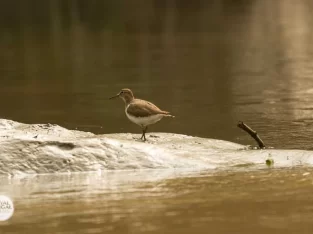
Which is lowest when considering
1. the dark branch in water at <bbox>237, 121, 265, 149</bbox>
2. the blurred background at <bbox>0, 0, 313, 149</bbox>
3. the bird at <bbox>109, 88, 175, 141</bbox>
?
the dark branch in water at <bbox>237, 121, 265, 149</bbox>

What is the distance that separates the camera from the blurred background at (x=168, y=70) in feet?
44.7

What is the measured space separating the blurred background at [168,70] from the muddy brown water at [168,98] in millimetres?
37

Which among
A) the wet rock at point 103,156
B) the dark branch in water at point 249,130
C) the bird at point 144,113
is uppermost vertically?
the bird at point 144,113

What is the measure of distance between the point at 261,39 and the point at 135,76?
36.4 feet

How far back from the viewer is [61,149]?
8.51m

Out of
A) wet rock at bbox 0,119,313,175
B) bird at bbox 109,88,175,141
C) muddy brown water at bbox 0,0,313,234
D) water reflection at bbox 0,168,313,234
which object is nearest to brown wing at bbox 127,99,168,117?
bird at bbox 109,88,175,141

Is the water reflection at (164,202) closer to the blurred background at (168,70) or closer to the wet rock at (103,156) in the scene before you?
the wet rock at (103,156)

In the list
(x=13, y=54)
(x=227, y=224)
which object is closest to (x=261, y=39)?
(x=13, y=54)

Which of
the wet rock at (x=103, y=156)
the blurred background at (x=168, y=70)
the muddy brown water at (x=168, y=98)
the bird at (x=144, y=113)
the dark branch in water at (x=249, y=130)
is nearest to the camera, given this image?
the muddy brown water at (x=168, y=98)

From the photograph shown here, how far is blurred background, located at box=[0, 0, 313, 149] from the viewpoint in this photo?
13.6 meters

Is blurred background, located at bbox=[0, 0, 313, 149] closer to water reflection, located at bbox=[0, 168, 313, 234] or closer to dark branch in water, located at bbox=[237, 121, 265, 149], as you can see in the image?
dark branch in water, located at bbox=[237, 121, 265, 149]

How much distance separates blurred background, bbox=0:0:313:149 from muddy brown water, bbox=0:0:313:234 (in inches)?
1.5

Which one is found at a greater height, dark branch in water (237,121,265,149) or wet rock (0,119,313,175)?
dark branch in water (237,121,265,149)

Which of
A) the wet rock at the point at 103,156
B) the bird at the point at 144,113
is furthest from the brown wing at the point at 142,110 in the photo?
the wet rock at the point at 103,156
